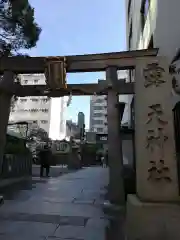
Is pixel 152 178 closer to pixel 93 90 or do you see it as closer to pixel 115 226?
pixel 115 226

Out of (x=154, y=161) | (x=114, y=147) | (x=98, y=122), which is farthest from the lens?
(x=98, y=122)

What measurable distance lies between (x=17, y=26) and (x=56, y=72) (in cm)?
665

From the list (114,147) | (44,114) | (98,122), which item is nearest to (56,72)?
(114,147)

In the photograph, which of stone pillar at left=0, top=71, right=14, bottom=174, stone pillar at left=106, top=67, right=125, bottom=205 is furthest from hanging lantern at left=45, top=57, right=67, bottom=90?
stone pillar at left=106, top=67, right=125, bottom=205

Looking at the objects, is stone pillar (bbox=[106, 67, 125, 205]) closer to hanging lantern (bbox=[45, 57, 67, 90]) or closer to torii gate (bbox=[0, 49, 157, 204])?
torii gate (bbox=[0, 49, 157, 204])

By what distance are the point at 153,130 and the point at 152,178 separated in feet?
2.81

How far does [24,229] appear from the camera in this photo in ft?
16.1

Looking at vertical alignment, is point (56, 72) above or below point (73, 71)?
below

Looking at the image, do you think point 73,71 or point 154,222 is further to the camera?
point 73,71

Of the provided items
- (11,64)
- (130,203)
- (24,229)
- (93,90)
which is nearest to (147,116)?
(130,203)

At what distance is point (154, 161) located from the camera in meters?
4.13

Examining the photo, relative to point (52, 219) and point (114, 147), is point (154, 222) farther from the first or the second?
point (114, 147)

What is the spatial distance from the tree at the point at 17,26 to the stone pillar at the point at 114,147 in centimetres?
698

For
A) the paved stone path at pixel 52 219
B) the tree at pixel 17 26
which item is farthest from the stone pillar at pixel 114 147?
the tree at pixel 17 26
